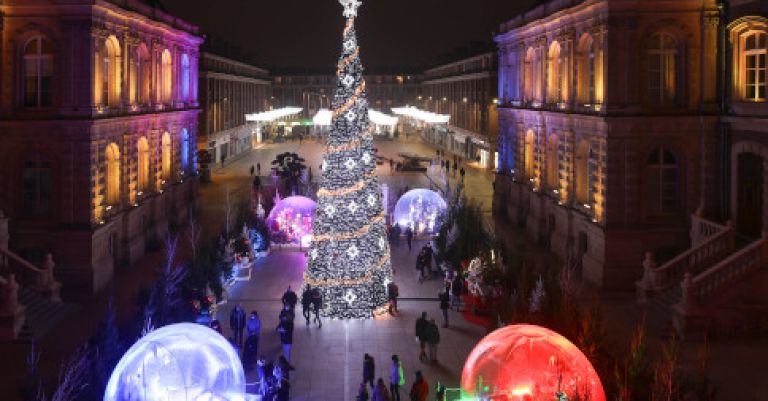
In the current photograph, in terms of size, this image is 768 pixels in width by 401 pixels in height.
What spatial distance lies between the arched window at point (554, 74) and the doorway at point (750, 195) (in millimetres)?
11810

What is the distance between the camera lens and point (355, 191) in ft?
95.7

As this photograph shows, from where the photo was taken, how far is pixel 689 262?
31.7 m

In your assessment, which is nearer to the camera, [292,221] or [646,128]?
[646,128]

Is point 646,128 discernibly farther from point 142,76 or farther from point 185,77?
point 185,77

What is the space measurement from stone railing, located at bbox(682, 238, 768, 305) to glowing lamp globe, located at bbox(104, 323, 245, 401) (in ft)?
55.9

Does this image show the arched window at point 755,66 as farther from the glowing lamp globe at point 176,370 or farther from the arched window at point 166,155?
the arched window at point 166,155

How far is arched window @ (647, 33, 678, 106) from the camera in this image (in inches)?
1352

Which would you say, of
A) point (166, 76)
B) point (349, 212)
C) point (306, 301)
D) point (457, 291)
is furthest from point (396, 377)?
point (166, 76)

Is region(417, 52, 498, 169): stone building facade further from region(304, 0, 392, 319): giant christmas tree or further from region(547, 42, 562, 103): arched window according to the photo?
region(304, 0, 392, 319): giant christmas tree

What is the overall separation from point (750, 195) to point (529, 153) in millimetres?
19195

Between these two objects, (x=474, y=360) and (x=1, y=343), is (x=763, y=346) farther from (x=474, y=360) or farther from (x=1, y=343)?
(x=1, y=343)

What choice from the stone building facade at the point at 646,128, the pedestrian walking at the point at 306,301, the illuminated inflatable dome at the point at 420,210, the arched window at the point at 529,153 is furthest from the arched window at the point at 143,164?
the stone building facade at the point at 646,128

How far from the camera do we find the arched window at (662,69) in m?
34.3

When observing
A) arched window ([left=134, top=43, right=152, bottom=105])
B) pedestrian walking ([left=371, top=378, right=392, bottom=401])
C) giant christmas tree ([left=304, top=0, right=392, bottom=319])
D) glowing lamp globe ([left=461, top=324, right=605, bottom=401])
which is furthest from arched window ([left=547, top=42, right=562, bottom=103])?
pedestrian walking ([left=371, top=378, right=392, bottom=401])
